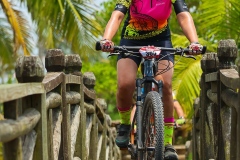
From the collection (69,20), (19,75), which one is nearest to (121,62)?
(19,75)

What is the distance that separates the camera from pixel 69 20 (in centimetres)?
1304

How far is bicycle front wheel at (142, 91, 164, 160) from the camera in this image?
14.9ft

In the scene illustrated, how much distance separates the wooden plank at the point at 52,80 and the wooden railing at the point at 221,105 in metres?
1.21

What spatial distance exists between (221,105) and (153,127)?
550mm

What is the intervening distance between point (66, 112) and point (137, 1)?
1.17 meters

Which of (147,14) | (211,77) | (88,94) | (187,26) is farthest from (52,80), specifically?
(88,94)

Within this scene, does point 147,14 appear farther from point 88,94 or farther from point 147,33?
point 88,94

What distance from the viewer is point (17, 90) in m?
3.20

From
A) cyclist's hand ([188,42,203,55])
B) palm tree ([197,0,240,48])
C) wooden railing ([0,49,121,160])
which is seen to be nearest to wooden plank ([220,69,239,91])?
cyclist's hand ([188,42,203,55])

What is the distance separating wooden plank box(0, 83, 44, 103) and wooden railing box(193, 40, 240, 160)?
117 cm

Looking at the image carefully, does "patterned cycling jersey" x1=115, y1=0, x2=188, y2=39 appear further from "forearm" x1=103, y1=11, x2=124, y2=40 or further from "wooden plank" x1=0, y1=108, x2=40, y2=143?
"wooden plank" x1=0, y1=108, x2=40, y2=143

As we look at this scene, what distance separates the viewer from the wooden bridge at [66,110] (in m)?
3.28

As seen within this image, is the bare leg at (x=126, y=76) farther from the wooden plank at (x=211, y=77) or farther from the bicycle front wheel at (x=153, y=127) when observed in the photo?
the wooden plank at (x=211, y=77)

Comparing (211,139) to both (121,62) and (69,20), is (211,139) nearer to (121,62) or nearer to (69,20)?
(121,62)
